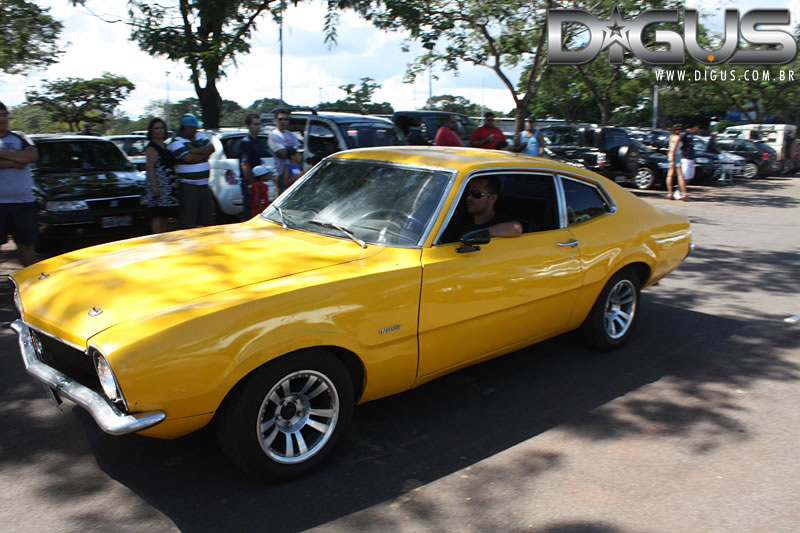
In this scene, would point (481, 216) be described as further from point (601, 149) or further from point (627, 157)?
point (601, 149)

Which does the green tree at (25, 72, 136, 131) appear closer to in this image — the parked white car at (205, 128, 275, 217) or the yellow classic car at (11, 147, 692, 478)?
the parked white car at (205, 128, 275, 217)

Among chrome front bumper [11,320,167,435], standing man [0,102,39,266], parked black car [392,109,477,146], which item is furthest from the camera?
parked black car [392,109,477,146]

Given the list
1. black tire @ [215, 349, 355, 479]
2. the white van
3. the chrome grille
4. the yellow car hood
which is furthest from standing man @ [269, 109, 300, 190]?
the white van

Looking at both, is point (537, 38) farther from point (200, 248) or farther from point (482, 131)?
point (200, 248)

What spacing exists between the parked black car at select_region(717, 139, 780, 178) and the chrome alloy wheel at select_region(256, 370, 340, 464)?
23.7 metres

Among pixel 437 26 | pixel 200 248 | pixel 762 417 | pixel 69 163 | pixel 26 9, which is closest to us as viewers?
pixel 200 248

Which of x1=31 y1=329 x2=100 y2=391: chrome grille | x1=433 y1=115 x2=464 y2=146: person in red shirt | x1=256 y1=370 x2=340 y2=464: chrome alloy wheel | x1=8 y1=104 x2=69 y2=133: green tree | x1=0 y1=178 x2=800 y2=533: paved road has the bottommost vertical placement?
x1=0 y1=178 x2=800 y2=533: paved road

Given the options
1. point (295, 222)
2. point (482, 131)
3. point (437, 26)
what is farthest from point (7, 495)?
point (437, 26)

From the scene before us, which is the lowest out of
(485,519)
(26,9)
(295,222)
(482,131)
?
A: (485,519)

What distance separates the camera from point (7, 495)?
3273mm

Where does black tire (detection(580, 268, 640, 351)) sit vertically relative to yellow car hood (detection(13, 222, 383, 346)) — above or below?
below

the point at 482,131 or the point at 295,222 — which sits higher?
the point at 482,131

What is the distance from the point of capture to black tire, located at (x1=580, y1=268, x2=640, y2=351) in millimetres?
5219

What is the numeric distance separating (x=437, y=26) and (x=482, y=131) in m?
4.74
